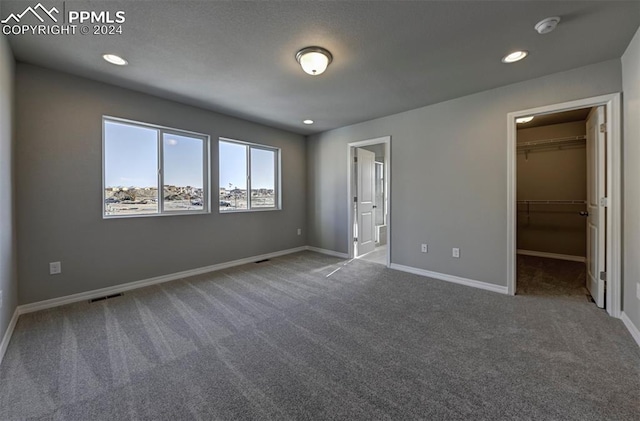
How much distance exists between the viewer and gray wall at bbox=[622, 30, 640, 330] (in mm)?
2070

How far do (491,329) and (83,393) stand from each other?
3.01 m

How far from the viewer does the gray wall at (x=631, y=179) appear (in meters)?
2.07

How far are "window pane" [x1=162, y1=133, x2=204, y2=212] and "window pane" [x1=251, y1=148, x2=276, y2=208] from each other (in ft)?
3.19

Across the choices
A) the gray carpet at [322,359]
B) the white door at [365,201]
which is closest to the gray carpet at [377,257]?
the white door at [365,201]

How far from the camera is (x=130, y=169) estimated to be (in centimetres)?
326

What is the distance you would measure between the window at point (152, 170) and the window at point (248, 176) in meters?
0.33

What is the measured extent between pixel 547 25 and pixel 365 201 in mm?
3596

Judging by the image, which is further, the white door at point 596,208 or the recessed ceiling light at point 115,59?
the white door at point 596,208

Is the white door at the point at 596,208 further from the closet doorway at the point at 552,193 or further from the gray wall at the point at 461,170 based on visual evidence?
the closet doorway at the point at 552,193

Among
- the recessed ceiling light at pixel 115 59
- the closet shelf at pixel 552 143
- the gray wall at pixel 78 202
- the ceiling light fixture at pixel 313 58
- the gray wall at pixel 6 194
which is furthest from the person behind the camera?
the closet shelf at pixel 552 143

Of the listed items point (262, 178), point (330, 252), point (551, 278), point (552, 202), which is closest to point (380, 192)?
point (330, 252)

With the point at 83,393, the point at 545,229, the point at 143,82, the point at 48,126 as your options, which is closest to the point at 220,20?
the point at 143,82

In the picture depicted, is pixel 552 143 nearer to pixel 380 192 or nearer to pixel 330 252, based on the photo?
pixel 380 192

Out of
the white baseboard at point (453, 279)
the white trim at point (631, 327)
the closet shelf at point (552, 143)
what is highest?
the closet shelf at point (552, 143)
